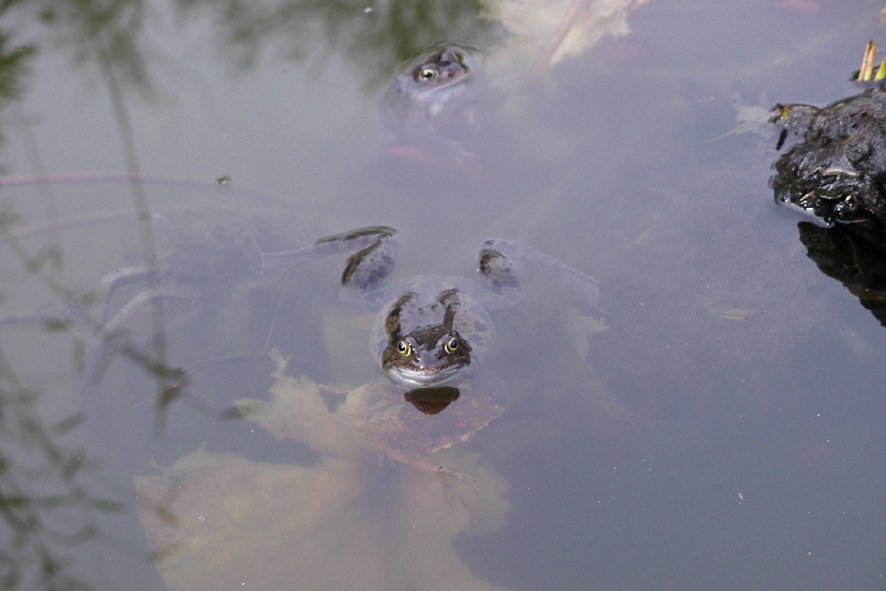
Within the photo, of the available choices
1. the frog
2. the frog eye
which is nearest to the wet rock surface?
the frog

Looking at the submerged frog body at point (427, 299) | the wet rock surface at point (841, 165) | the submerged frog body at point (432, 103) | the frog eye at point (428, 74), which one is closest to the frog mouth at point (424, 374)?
the submerged frog body at point (427, 299)

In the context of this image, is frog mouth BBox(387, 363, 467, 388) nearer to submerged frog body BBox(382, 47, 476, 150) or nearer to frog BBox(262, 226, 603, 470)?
frog BBox(262, 226, 603, 470)

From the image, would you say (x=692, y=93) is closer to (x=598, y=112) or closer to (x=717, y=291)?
(x=598, y=112)

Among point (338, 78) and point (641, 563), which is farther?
point (338, 78)

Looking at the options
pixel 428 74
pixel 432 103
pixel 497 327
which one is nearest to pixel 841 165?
pixel 497 327

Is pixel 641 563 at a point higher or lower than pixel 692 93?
lower

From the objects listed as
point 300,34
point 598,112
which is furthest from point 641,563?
point 300,34

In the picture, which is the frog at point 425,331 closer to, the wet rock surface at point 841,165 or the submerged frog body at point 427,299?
the submerged frog body at point 427,299

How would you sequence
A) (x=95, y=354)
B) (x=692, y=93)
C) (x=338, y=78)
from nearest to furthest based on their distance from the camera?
(x=95, y=354) < (x=692, y=93) < (x=338, y=78)
